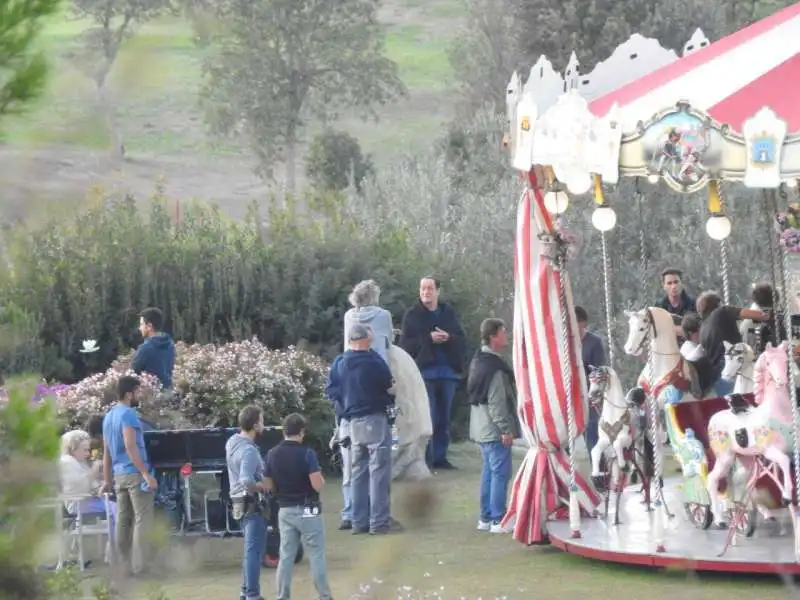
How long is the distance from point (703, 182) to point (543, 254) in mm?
2094

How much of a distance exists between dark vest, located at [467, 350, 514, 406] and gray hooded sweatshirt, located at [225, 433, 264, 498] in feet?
7.61

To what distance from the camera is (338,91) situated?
1710 inches

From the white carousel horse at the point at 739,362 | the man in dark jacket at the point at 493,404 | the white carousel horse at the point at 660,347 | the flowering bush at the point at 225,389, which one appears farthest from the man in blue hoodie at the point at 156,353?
the white carousel horse at the point at 739,362

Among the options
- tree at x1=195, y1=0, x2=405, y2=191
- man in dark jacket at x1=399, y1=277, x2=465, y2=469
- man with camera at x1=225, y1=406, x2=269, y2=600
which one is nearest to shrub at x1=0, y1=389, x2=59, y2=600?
man with camera at x1=225, y1=406, x2=269, y2=600

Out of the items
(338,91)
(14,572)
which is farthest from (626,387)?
(338,91)

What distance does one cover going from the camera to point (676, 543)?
1118 centimetres

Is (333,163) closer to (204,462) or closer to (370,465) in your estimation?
(370,465)

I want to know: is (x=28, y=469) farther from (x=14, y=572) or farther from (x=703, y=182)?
(x=703, y=182)

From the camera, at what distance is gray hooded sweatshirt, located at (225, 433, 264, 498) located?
1023 centimetres

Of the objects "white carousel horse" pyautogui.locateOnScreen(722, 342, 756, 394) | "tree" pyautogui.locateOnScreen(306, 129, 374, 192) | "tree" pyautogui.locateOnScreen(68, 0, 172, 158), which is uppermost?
"tree" pyautogui.locateOnScreen(306, 129, 374, 192)

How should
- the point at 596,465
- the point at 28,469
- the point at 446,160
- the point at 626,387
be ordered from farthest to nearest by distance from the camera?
the point at 446,160 < the point at 626,387 < the point at 596,465 < the point at 28,469

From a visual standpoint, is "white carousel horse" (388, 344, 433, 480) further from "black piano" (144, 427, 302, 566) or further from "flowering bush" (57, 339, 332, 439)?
"black piano" (144, 427, 302, 566)

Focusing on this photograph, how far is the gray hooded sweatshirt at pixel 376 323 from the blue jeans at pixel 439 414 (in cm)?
210

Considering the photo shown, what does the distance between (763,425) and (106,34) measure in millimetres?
8722
